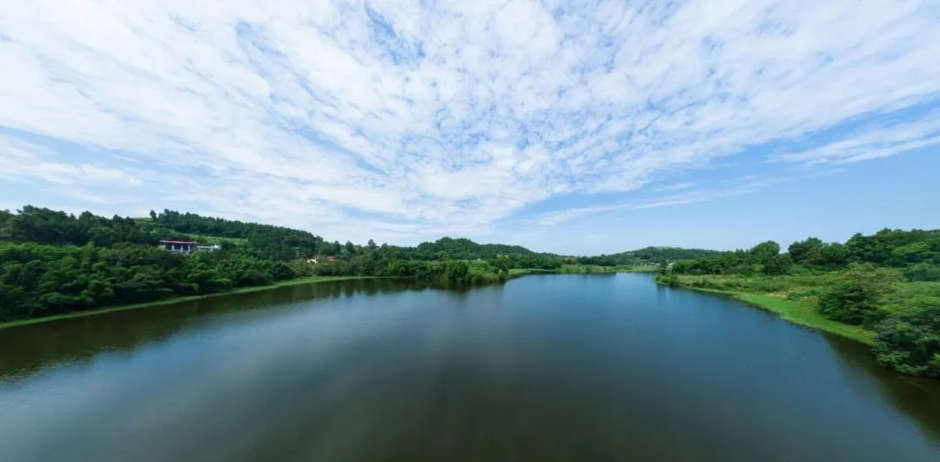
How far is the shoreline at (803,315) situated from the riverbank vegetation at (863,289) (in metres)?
0.04

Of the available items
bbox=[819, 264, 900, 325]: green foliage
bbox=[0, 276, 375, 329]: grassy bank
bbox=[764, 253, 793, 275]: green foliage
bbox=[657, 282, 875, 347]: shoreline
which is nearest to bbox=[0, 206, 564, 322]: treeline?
bbox=[0, 276, 375, 329]: grassy bank

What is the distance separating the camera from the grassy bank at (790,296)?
744 inches

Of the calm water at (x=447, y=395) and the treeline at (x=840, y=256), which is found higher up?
the treeline at (x=840, y=256)

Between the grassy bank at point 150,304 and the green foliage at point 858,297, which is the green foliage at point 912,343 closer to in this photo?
the green foliage at point 858,297

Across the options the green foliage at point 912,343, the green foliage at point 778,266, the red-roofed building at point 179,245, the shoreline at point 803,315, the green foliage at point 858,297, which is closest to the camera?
the green foliage at point 912,343

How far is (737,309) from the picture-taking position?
27.1 m

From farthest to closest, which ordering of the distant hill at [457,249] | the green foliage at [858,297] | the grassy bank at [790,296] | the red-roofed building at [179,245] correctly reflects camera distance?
the distant hill at [457,249] → the red-roofed building at [179,245] → the grassy bank at [790,296] → the green foliage at [858,297]

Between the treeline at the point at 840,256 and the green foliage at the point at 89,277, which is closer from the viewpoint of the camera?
the green foliage at the point at 89,277

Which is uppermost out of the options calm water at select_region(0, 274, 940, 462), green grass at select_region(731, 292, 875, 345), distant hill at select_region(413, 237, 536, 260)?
distant hill at select_region(413, 237, 536, 260)

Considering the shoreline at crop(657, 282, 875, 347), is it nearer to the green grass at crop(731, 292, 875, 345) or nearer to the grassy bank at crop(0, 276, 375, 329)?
the green grass at crop(731, 292, 875, 345)

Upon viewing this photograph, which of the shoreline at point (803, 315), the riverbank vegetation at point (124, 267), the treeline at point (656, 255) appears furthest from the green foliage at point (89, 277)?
the treeline at point (656, 255)

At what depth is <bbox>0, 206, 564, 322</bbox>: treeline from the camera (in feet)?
67.6

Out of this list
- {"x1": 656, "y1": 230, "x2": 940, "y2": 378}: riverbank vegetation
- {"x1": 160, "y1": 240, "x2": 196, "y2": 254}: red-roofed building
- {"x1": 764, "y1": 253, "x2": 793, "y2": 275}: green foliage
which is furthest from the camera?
{"x1": 160, "y1": 240, "x2": 196, "y2": 254}: red-roofed building

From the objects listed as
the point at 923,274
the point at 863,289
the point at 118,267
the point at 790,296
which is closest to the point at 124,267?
the point at 118,267
